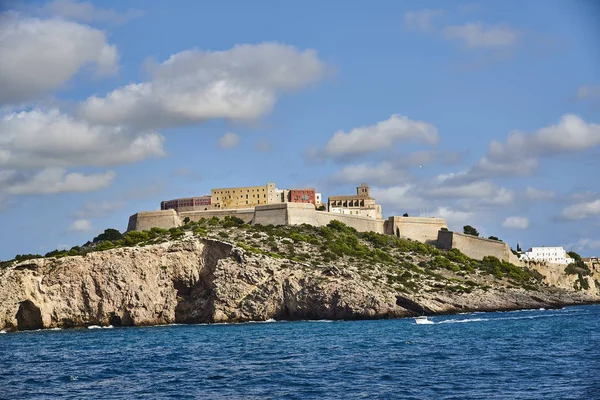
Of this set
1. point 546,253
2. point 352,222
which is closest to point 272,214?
point 352,222

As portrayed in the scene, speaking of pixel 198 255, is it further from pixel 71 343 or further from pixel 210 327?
pixel 71 343

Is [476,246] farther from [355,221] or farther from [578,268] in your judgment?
[578,268]

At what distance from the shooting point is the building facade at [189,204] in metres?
105

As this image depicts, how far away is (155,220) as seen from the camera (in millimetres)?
93688

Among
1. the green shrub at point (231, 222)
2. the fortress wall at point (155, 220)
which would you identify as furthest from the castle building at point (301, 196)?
the fortress wall at point (155, 220)

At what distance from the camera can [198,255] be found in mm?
67938

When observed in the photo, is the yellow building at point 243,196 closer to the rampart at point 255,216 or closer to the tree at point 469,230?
the rampart at point 255,216

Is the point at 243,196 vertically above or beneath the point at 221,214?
above

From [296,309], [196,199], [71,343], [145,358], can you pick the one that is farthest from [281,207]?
[145,358]

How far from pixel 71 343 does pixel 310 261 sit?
2848 centimetres

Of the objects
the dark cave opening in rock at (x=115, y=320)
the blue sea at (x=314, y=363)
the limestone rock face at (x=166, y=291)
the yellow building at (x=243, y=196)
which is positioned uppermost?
the yellow building at (x=243, y=196)

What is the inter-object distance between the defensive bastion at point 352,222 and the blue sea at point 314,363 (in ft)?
125

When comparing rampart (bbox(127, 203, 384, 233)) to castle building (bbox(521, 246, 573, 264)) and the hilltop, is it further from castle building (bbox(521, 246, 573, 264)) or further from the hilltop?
castle building (bbox(521, 246, 573, 264))

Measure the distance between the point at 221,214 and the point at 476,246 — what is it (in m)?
31.7
